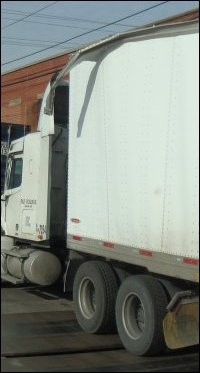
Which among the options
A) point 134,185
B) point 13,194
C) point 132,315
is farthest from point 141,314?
point 13,194

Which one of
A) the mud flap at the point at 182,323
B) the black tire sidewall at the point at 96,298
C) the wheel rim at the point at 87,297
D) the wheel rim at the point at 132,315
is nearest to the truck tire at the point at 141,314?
the wheel rim at the point at 132,315

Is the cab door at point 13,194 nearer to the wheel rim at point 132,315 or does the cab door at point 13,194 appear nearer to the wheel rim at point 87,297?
the wheel rim at point 87,297

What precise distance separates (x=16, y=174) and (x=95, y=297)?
3.35 m

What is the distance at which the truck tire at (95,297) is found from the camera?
7.17 meters

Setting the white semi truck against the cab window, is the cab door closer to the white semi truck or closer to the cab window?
the cab window

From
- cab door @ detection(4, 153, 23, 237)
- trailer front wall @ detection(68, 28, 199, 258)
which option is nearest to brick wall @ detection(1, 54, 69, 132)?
cab door @ detection(4, 153, 23, 237)

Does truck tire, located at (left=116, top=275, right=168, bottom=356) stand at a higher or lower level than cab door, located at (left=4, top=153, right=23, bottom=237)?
lower

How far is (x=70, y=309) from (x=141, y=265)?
291 centimetres

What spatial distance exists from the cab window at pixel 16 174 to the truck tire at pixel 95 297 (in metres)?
2.61

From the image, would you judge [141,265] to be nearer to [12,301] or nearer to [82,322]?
[82,322]

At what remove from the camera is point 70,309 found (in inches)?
351

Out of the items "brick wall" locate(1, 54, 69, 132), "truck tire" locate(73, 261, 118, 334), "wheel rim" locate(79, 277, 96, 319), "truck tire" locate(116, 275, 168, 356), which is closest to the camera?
"truck tire" locate(116, 275, 168, 356)

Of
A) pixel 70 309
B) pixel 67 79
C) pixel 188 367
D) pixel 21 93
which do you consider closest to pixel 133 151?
pixel 188 367

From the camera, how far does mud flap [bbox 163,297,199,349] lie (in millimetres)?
5867
